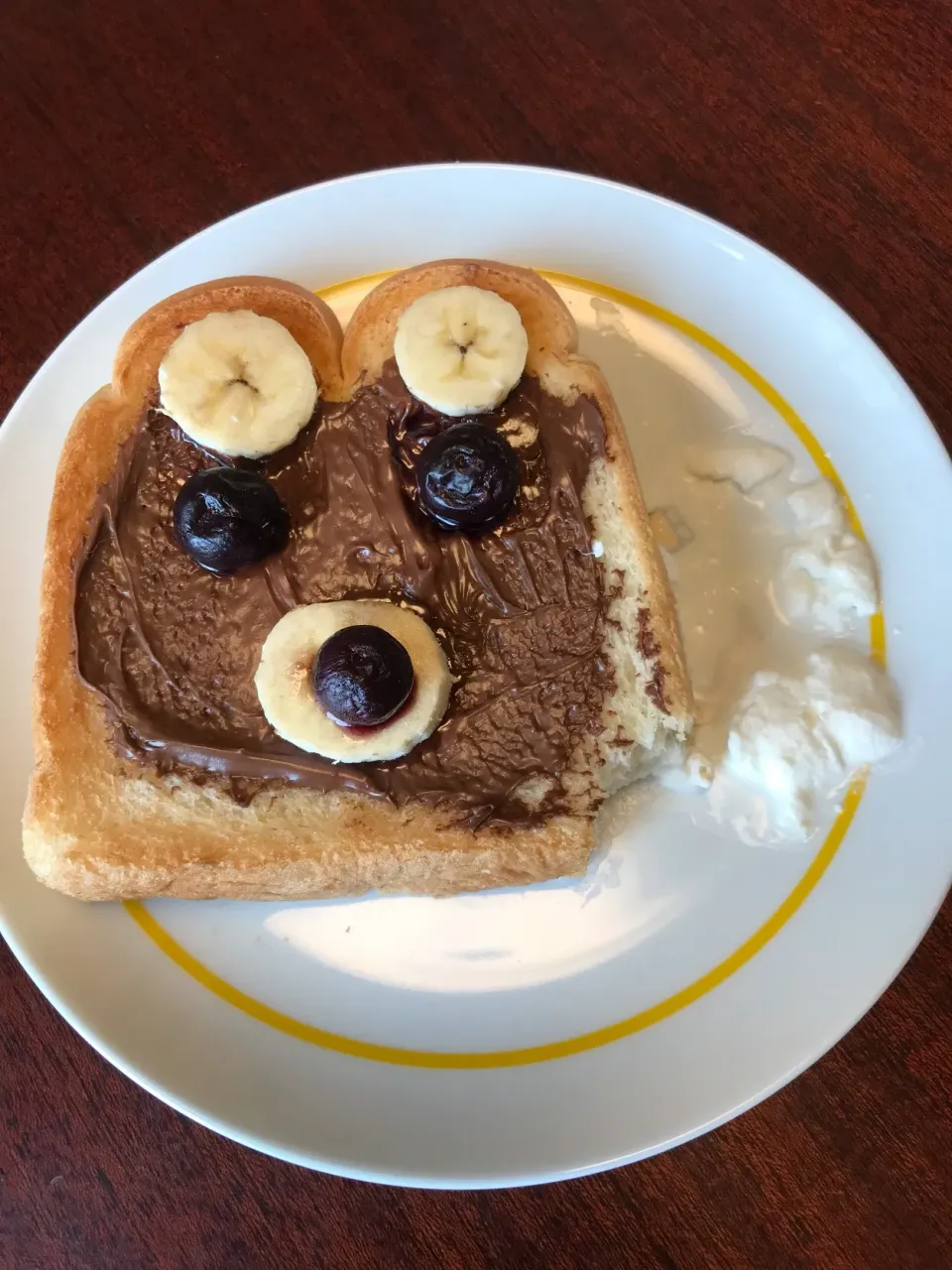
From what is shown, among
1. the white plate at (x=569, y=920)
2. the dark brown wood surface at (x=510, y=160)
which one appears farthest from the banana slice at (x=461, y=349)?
the dark brown wood surface at (x=510, y=160)

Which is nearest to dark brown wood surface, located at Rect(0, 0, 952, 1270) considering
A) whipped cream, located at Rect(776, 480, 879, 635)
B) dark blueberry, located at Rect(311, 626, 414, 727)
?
whipped cream, located at Rect(776, 480, 879, 635)

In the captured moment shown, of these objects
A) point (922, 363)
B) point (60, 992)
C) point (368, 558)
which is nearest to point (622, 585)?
point (368, 558)

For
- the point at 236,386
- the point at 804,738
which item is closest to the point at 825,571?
the point at 804,738

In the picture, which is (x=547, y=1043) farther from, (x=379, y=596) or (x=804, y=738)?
(x=379, y=596)

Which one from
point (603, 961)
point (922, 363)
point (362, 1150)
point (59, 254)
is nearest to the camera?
point (362, 1150)

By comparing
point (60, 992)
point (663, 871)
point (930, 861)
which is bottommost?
point (60, 992)

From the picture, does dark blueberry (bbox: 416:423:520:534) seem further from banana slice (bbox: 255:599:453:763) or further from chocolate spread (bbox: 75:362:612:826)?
banana slice (bbox: 255:599:453:763)

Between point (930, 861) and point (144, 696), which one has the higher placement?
point (930, 861)

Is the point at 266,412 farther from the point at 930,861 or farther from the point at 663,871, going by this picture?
the point at 930,861
